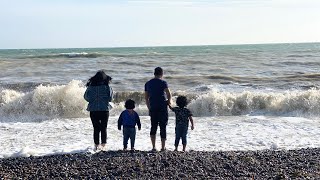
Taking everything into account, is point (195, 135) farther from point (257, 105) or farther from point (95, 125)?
point (257, 105)

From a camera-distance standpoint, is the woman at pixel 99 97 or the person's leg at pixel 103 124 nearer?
the woman at pixel 99 97

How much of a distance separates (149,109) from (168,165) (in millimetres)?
1649

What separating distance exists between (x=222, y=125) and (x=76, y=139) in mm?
4298

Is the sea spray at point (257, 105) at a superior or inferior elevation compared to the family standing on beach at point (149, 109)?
inferior

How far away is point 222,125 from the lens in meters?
13.5

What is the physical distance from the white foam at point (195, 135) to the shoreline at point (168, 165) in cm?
108

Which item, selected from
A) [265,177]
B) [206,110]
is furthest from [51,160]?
[206,110]

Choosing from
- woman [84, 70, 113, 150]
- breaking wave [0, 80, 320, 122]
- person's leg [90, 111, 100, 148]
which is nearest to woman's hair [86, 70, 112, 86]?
woman [84, 70, 113, 150]

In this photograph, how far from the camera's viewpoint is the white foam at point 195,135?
34.2 feet

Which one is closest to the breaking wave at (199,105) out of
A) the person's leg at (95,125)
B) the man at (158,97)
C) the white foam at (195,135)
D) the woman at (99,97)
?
the white foam at (195,135)

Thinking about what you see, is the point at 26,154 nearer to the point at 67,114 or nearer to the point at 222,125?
the point at 222,125

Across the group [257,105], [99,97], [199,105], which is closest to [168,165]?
[99,97]

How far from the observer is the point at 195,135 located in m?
12.0

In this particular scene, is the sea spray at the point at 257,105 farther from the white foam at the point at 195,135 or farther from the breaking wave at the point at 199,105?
the white foam at the point at 195,135
